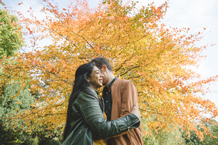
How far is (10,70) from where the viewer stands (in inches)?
188

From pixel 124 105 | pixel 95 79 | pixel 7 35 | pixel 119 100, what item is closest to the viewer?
pixel 124 105

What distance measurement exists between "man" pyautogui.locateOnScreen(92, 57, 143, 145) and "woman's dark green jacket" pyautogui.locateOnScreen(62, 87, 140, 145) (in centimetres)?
15

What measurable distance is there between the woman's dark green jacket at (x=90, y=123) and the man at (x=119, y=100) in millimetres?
147

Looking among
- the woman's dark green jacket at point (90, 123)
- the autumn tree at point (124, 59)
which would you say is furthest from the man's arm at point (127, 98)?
the autumn tree at point (124, 59)

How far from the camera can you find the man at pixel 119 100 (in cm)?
145

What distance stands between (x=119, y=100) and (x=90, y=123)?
0.48 meters

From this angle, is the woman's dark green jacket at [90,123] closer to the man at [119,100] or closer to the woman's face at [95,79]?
the man at [119,100]

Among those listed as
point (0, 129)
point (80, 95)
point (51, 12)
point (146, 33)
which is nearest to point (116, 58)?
point (146, 33)

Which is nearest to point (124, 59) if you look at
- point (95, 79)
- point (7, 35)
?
point (95, 79)

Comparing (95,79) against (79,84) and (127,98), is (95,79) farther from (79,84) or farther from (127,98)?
(127,98)

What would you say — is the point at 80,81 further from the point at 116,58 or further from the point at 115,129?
the point at 116,58

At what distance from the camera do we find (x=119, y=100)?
163 cm

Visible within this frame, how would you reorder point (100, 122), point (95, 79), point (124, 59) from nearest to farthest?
1. point (100, 122)
2. point (95, 79)
3. point (124, 59)

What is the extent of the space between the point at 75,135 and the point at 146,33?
441cm
